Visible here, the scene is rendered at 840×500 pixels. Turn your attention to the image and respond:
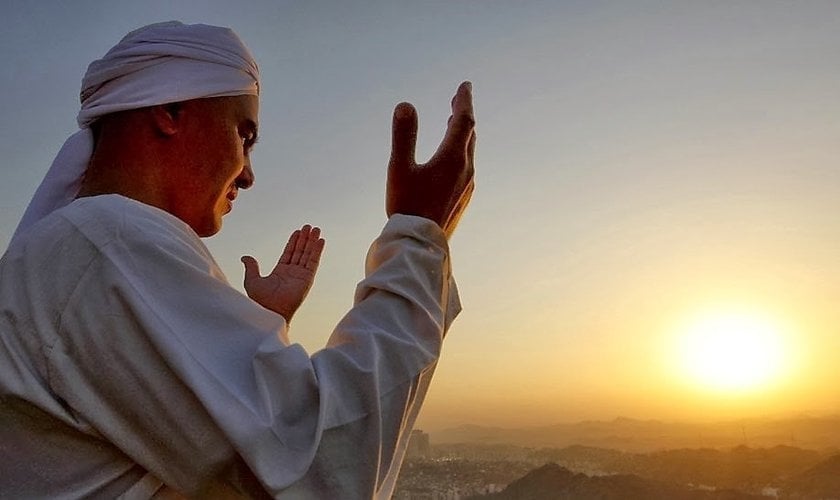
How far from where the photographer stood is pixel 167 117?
5.04 feet

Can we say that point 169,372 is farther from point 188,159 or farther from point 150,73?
point 150,73

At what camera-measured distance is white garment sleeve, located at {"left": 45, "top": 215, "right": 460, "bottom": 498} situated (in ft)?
3.56

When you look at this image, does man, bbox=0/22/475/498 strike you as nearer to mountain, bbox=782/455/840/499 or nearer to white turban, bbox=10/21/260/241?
white turban, bbox=10/21/260/241

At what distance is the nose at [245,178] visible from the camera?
5.81 feet

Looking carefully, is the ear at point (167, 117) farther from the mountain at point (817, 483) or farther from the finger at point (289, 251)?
the mountain at point (817, 483)

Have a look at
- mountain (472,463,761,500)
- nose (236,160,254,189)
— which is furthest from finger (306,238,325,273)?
mountain (472,463,761,500)

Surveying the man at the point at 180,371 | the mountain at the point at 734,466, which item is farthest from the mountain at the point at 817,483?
the man at the point at 180,371

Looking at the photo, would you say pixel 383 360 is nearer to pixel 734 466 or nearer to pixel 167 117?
pixel 167 117

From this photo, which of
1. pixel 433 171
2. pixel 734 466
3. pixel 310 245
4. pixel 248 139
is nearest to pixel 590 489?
pixel 734 466

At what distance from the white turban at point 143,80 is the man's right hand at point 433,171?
0.42m

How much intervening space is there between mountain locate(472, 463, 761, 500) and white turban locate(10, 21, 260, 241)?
5120 centimetres

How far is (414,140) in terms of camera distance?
1474 mm

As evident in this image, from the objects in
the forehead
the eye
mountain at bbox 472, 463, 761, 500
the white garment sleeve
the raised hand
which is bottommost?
mountain at bbox 472, 463, 761, 500

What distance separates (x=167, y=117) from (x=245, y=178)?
28cm
